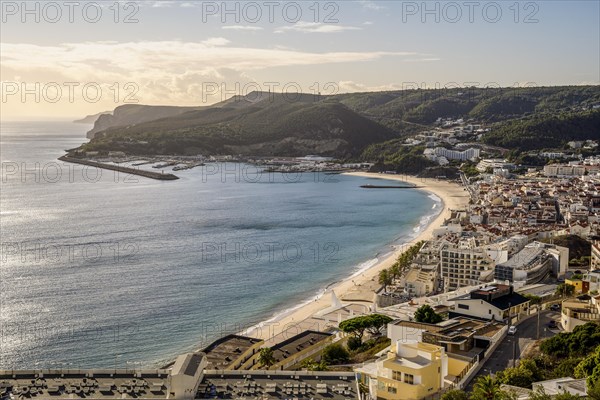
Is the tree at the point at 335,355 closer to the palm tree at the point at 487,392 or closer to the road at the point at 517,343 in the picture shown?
the road at the point at 517,343

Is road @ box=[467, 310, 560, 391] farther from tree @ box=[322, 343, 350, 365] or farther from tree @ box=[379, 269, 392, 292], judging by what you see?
tree @ box=[379, 269, 392, 292]

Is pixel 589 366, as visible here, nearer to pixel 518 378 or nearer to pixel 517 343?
pixel 518 378

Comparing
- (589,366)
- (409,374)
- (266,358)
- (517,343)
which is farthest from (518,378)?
(266,358)

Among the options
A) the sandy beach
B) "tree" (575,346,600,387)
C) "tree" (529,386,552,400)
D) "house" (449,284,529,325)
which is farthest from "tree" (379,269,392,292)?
"tree" (529,386,552,400)

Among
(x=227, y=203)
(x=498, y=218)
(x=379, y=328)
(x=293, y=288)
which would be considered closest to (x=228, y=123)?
(x=227, y=203)

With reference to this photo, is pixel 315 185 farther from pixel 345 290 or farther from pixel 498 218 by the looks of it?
pixel 345 290
